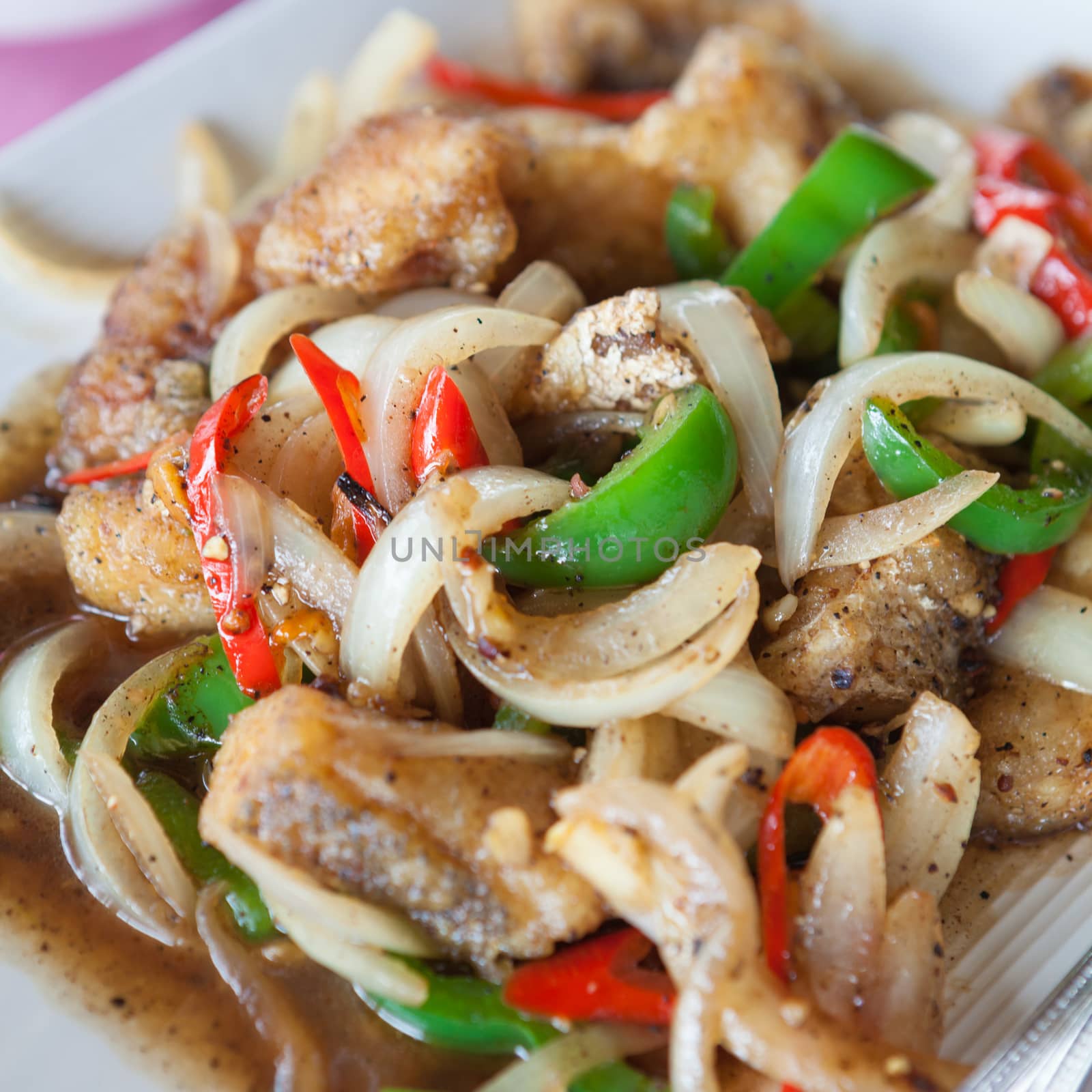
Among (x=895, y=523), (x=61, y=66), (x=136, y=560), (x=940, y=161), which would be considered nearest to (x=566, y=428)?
(x=895, y=523)

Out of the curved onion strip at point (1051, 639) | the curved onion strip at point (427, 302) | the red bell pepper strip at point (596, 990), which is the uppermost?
the curved onion strip at point (427, 302)

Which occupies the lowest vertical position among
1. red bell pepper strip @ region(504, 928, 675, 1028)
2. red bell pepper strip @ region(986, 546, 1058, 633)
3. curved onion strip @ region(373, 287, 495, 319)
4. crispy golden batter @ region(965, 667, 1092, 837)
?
crispy golden batter @ region(965, 667, 1092, 837)

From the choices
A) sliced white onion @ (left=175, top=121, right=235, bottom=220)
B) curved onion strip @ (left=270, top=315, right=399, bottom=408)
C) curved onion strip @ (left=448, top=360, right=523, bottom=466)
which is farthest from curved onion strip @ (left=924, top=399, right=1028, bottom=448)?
sliced white onion @ (left=175, top=121, right=235, bottom=220)

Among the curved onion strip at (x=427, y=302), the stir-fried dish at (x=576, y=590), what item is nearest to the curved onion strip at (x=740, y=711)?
the stir-fried dish at (x=576, y=590)

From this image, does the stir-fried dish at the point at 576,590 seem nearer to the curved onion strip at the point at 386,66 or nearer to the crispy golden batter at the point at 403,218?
the crispy golden batter at the point at 403,218

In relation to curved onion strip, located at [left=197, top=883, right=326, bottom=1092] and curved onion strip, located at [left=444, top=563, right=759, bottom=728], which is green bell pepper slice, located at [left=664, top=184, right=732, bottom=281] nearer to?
curved onion strip, located at [left=444, top=563, right=759, bottom=728]

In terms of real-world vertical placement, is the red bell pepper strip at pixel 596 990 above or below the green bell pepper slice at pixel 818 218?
below

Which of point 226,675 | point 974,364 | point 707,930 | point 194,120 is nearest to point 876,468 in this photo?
point 974,364
